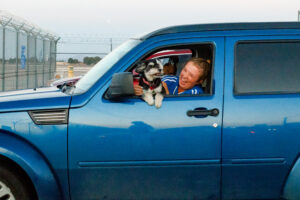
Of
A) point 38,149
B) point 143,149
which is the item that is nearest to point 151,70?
point 143,149

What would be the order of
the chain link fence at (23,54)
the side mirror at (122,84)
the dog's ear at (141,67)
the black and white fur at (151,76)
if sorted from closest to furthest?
the side mirror at (122,84), the black and white fur at (151,76), the dog's ear at (141,67), the chain link fence at (23,54)

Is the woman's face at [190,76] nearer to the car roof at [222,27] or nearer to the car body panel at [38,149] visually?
the car roof at [222,27]

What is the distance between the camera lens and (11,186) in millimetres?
3527

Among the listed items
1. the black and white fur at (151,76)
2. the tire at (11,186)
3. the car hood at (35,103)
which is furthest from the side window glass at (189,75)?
the tire at (11,186)

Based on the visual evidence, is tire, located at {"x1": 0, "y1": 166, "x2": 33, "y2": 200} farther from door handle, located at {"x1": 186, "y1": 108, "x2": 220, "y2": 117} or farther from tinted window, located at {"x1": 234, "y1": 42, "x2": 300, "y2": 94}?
tinted window, located at {"x1": 234, "y1": 42, "x2": 300, "y2": 94}

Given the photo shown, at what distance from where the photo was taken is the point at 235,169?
3594 mm

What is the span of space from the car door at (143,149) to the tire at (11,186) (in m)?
0.41

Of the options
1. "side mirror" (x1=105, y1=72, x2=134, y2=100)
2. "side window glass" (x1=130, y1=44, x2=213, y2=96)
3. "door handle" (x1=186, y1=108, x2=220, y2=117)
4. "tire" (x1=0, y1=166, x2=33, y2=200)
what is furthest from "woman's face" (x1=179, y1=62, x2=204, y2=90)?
"tire" (x1=0, y1=166, x2=33, y2=200)

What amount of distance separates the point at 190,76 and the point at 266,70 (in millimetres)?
673

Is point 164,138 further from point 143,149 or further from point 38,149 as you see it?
point 38,149

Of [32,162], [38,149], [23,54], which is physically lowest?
[32,162]

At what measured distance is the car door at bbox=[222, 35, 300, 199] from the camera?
3570 mm

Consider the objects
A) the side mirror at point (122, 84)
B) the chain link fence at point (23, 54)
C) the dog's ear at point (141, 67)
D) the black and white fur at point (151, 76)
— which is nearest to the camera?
the side mirror at point (122, 84)

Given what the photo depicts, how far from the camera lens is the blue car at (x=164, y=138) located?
3510 mm
